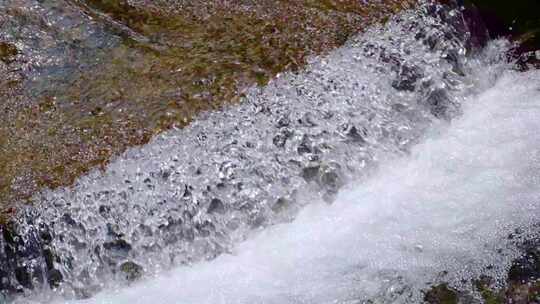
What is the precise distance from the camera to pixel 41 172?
19.2ft

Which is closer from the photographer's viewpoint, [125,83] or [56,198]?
[56,198]

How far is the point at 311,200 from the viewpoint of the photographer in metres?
5.92

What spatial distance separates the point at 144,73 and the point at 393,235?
2422 mm

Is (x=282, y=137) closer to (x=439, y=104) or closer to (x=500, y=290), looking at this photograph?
(x=439, y=104)

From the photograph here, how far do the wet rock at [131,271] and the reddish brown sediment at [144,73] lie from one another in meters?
0.74

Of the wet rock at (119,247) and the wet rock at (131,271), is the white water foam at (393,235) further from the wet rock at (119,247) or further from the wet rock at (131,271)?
the wet rock at (119,247)

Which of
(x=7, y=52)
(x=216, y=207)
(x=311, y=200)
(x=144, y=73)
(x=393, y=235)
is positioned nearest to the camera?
(x=393, y=235)

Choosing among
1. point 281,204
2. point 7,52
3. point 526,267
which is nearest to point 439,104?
point 281,204

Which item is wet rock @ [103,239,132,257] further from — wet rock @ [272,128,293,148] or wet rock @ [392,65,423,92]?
wet rock @ [392,65,423,92]

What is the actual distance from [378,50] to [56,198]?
2.80 metres

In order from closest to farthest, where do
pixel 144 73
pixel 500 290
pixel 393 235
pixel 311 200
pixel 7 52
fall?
pixel 500 290 → pixel 393 235 → pixel 311 200 → pixel 144 73 → pixel 7 52

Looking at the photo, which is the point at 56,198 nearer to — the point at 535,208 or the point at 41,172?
the point at 41,172

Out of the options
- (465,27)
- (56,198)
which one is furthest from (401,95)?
(56,198)

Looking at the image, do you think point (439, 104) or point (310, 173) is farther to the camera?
point (439, 104)
